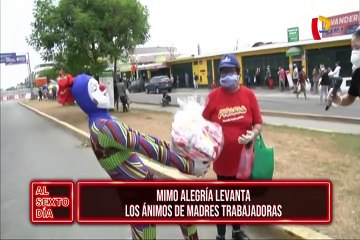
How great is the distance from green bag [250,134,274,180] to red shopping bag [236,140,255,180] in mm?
13

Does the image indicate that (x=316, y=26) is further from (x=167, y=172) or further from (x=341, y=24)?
(x=167, y=172)

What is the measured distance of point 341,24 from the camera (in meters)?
1.39

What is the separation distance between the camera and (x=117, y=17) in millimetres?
1494

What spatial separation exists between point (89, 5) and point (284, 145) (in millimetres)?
1515

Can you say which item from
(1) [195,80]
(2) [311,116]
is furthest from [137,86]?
(2) [311,116]

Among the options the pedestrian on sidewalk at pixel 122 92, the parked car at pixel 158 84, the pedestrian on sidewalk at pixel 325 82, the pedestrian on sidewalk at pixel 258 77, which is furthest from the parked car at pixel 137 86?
the pedestrian on sidewalk at pixel 325 82

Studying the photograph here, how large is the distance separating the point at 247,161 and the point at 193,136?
0.38 m

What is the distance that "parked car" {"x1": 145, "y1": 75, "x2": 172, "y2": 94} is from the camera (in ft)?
6.22

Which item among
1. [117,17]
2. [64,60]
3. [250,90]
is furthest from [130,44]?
[250,90]

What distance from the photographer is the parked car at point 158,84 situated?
1.89 meters

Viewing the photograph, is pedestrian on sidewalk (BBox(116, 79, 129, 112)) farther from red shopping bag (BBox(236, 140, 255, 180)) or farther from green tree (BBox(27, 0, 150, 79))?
red shopping bag (BBox(236, 140, 255, 180))

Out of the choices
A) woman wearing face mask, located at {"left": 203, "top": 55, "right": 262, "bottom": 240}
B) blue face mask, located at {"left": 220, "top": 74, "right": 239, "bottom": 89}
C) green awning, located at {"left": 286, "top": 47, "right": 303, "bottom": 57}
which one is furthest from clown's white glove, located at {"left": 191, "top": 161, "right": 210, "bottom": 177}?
green awning, located at {"left": 286, "top": 47, "right": 303, "bottom": 57}

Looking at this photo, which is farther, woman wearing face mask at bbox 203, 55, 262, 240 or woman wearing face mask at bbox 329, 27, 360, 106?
woman wearing face mask at bbox 203, 55, 262, 240

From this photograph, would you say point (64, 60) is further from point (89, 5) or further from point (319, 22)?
point (319, 22)
